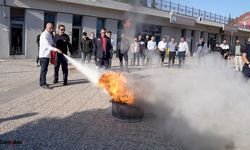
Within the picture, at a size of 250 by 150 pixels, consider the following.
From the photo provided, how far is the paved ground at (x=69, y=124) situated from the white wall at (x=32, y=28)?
39.7ft

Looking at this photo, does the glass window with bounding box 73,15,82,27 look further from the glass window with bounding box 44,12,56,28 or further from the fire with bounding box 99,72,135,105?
the fire with bounding box 99,72,135,105

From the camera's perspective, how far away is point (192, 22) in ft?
121

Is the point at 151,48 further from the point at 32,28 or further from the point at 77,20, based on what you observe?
the point at 32,28

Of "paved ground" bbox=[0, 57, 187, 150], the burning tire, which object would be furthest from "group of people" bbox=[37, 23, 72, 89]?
the burning tire

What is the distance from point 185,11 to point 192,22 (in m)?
1.43

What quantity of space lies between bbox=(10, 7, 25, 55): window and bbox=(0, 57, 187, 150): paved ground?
11851mm

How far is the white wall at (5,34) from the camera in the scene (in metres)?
19.6

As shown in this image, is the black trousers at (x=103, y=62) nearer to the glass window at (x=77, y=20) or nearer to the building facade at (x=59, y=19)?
the building facade at (x=59, y=19)

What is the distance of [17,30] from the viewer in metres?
20.8

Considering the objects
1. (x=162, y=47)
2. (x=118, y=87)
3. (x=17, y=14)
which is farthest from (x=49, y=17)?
(x=118, y=87)

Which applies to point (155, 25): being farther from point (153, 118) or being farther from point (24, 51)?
point (153, 118)

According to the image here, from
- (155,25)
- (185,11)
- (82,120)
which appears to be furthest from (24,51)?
(185,11)

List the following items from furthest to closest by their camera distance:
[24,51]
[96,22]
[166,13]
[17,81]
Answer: [166,13] → [96,22] → [24,51] → [17,81]

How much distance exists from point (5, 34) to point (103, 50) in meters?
10.4
